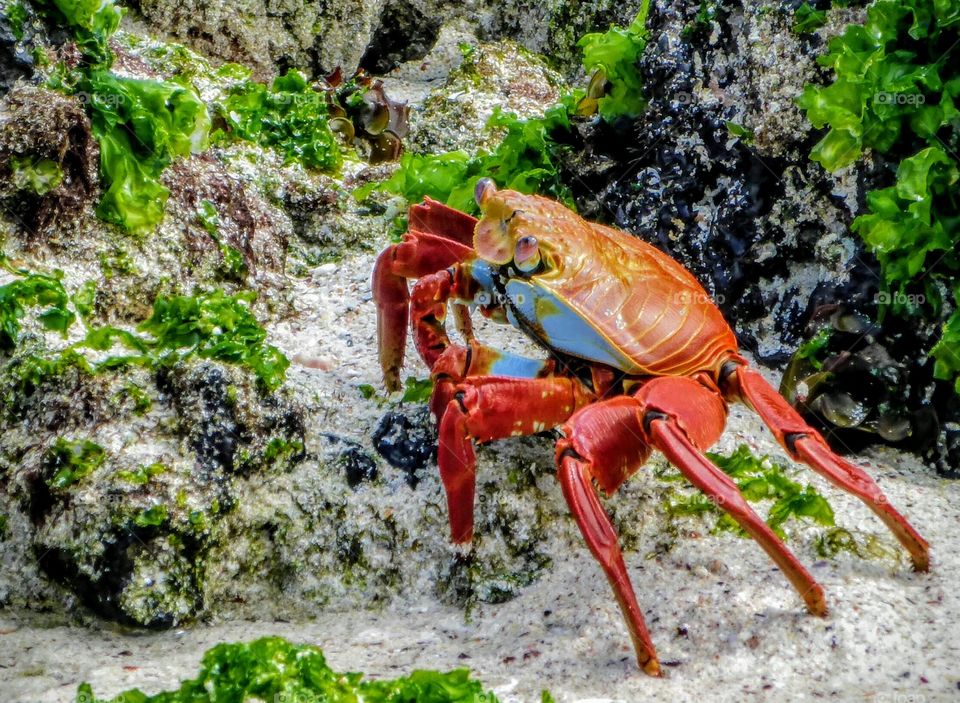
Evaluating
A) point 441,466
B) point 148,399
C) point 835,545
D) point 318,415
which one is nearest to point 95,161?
point 148,399

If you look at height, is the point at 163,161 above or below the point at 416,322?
above

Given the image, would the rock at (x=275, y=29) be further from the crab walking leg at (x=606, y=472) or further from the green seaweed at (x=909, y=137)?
the crab walking leg at (x=606, y=472)

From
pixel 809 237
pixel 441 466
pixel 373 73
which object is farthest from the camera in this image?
pixel 373 73

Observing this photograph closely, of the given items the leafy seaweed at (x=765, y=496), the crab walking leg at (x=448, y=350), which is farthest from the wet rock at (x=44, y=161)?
the leafy seaweed at (x=765, y=496)

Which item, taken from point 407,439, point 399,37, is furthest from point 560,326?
point 399,37

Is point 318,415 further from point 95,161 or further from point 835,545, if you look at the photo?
point 835,545

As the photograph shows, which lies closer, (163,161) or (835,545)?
(835,545)
